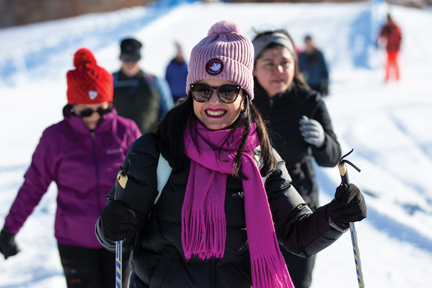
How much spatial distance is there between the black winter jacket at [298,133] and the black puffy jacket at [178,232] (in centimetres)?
76

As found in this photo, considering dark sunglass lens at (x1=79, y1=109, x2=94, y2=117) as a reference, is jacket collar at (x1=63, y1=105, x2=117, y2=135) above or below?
below

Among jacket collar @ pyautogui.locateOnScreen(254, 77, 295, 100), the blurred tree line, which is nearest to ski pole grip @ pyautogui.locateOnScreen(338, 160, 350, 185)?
jacket collar @ pyautogui.locateOnScreen(254, 77, 295, 100)

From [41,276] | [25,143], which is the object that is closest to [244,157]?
[41,276]

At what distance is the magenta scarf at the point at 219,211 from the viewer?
1724mm

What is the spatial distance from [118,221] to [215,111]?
2.11ft

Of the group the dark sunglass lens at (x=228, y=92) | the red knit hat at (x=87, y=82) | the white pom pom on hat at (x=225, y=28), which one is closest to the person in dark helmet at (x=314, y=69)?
the red knit hat at (x=87, y=82)

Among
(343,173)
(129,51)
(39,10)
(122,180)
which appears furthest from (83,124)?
(39,10)

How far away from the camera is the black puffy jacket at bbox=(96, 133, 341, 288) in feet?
5.67

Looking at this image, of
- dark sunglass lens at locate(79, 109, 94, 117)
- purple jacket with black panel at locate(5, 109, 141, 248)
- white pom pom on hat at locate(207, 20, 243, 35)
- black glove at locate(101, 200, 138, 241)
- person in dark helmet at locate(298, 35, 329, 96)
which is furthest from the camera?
person in dark helmet at locate(298, 35, 329, 96)

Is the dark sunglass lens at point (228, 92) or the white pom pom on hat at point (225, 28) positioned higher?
the white pom pom on hat at point (225, 28)

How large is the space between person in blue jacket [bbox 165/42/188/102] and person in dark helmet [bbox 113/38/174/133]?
3.08 meters

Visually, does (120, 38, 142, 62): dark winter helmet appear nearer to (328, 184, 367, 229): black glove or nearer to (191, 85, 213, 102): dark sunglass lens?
(191, 85, 213, 102): dark sunglass lens

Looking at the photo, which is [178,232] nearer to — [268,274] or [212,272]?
[212,272]

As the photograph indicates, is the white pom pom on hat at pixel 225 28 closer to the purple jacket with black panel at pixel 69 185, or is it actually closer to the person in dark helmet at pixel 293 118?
the person in dark helmet at pixel 293 118
